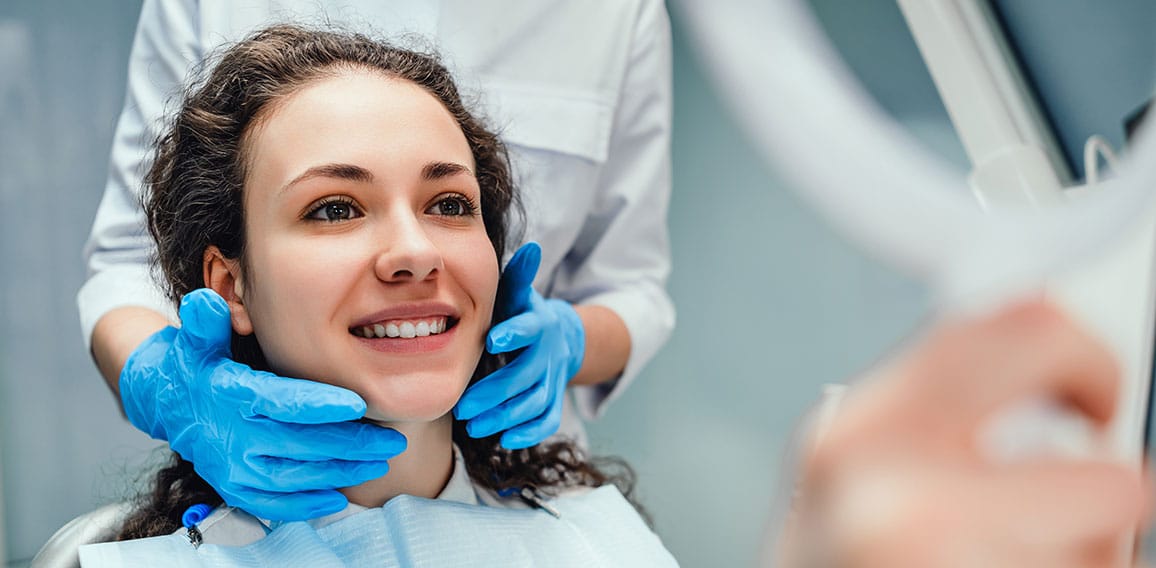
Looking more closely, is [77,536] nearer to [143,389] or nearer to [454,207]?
[143,389]

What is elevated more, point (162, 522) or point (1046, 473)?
point (1046, 473)

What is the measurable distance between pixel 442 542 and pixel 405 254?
36 centimetres

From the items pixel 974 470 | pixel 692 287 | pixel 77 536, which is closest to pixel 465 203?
pixel 77 536

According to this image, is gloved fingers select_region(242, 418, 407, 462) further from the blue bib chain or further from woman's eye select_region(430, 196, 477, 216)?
woman's eye select_region(430, 196, 477, 216)

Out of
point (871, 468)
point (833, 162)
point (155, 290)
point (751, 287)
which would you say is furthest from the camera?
point (751, 287)

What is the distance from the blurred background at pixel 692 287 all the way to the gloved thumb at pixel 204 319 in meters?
0.56

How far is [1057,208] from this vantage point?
0.40m

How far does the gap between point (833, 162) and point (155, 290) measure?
117 centimetres

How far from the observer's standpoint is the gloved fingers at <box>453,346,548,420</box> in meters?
1.18

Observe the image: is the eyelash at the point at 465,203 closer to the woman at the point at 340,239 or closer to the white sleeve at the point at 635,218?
the woman at the point at 340,239

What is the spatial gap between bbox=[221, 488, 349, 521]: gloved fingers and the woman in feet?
0.13

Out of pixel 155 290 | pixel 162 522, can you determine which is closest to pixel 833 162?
pixel 162 522

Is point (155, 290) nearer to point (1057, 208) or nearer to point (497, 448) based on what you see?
point (497, 448)

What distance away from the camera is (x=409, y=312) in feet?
3.53
